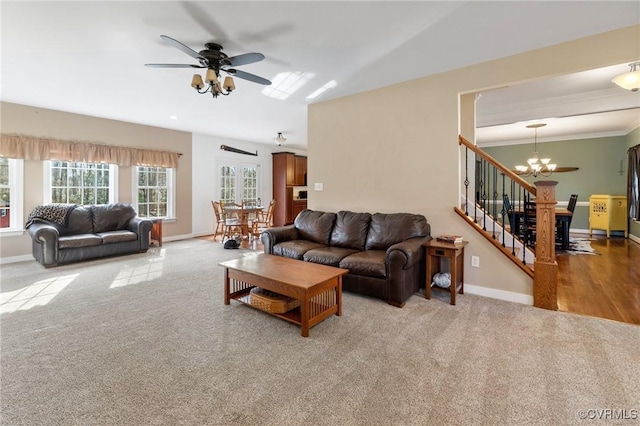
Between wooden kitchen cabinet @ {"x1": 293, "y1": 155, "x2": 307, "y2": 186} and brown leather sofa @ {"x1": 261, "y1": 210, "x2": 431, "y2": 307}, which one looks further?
wooden kitchen cabinet @ {"x1": 293, "y1": 155, "x2": 307, "y2": 186}

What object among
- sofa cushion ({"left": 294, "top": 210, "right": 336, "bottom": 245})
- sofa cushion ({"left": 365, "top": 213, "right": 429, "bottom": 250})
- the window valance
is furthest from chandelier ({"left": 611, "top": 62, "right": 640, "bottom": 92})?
the window valance

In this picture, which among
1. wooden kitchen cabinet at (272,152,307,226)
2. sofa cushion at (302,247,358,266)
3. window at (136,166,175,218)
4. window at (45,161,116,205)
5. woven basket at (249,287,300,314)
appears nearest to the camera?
woven basket at (249,287,300,314)

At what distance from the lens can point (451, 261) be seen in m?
3.14

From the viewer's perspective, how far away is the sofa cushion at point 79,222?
200 inches

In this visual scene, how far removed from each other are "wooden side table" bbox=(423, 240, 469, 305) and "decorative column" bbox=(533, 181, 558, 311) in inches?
27.5

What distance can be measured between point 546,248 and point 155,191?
714 centimetres

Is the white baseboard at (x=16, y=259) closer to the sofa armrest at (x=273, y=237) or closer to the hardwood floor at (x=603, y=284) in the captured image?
the sofa armrest at (x=273, y=237)

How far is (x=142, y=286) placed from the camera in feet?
12.0

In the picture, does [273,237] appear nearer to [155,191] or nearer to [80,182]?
[155,191]

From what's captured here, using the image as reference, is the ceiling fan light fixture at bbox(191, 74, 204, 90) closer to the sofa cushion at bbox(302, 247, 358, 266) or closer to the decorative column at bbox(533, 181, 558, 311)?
the sofa cushion at bbox(302, 247, 358, 266)

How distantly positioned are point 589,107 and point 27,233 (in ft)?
30.4

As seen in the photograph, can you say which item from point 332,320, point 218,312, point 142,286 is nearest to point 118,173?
point 142,286

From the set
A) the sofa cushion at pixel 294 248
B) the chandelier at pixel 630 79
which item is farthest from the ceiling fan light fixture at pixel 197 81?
the chandelier at pixel 630 79

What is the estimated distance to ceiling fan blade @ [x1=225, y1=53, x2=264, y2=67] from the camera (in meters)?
2.74
